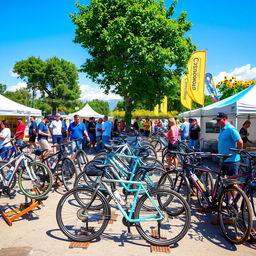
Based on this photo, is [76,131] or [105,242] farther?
[76,131]

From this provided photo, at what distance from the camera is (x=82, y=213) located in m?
3.30

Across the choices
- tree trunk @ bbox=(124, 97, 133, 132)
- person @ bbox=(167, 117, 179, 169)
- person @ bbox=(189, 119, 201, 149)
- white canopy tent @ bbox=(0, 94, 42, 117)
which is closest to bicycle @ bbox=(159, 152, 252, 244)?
person @ bbox=(167, 117, 179, 169)

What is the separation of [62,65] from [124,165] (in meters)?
46.2

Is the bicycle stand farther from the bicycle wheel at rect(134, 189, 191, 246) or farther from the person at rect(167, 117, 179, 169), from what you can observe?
the person at rect(167, 117, 179, 169)

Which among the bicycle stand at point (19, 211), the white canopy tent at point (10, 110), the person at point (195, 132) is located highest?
the white canopy tent at point (10, 110)

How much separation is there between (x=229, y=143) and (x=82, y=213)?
289cm

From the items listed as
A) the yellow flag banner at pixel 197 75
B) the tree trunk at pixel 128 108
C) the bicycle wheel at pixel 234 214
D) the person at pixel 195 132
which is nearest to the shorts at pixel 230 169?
the bicycle wheel at pixel 234 214

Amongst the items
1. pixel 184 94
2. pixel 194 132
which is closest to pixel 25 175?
pixel 194 132

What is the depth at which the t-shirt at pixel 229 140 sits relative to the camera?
4.03m

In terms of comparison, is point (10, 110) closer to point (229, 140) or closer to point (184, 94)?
point (184, 94)

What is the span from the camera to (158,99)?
15.1 m

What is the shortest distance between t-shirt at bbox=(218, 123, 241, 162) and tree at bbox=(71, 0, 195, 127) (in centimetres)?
862

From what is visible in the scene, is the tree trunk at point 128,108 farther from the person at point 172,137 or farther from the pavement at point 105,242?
the pavement at point 105,242

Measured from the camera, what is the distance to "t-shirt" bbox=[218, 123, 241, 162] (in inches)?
159
